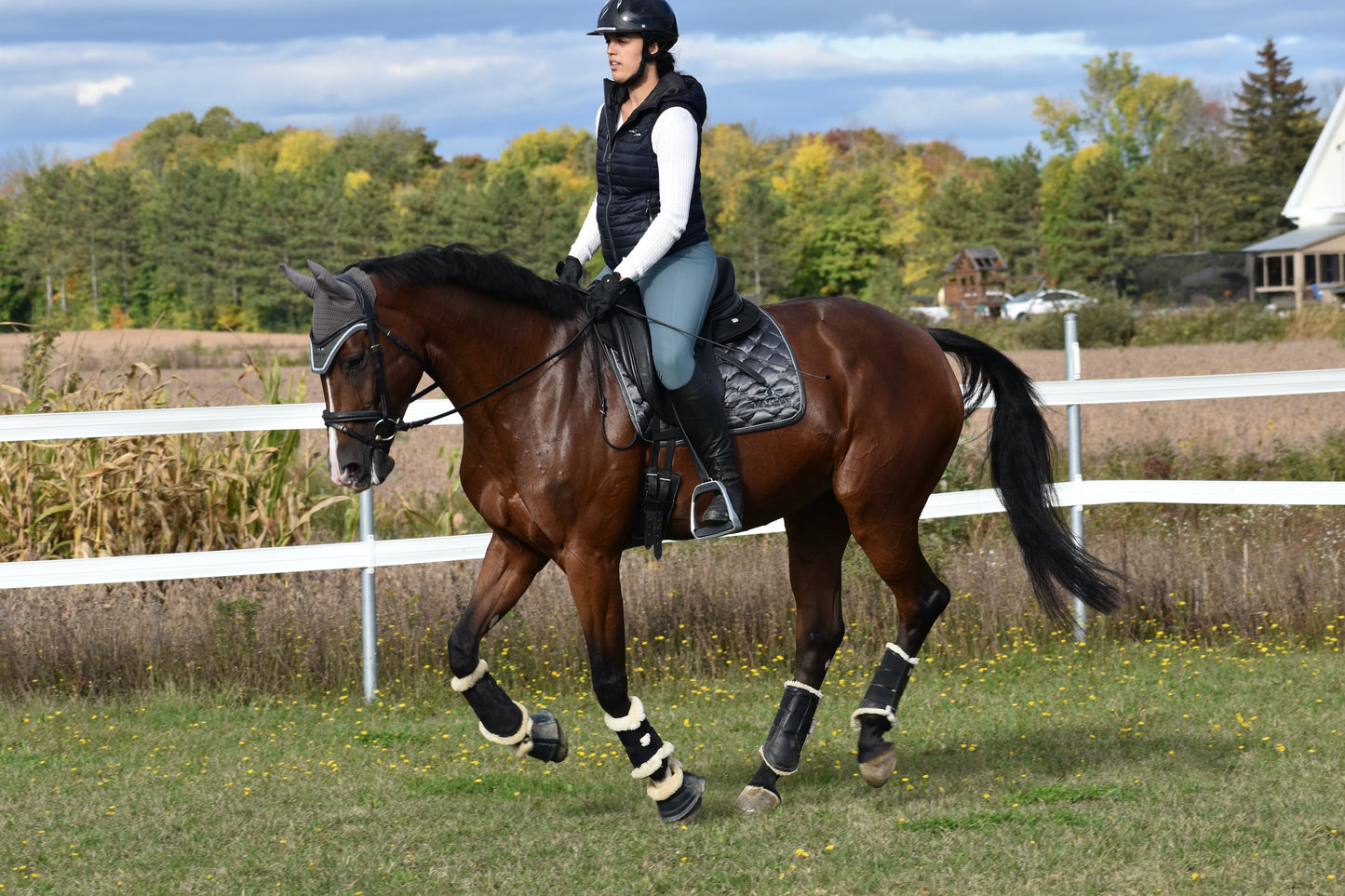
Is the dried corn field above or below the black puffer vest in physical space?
below

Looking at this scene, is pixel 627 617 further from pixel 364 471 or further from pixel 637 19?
pixel 637 19

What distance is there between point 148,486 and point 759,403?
15.4 feet

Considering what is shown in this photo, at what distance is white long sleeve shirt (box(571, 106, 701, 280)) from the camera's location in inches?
188

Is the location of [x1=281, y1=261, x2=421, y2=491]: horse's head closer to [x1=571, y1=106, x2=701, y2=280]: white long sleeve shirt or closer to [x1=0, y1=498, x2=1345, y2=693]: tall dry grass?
[x1=571, y1=106, x2=701, y2=280]: white long sleeve shirt

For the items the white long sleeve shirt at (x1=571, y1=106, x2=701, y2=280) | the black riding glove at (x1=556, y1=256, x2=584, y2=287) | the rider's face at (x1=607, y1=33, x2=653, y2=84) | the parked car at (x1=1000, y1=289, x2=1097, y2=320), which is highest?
the parked car at (x1=1000, y1=289, x2=1097, y2=320)

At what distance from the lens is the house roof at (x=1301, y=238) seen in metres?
53.5

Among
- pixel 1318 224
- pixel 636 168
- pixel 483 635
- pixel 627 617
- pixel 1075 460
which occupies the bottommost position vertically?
pixel 627 617

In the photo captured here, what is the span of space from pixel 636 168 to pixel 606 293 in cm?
55

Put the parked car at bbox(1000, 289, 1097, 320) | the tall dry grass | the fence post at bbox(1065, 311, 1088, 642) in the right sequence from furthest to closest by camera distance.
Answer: the parked car at bbox(1000, 289, 1097, 320), the fence post at bbox(1065, 311, 1088, 642), the tall dry grass

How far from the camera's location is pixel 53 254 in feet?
256

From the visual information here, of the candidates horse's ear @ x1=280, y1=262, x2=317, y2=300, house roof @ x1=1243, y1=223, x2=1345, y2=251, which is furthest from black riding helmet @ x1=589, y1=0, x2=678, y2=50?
house roof @ x1=1243, y1=223, x2=1345, y2=251

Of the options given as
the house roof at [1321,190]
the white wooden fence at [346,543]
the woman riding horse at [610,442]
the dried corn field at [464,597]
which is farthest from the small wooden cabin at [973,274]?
the woman riding horse at [610,442]

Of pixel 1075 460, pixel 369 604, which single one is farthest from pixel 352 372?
pixel 1075 460

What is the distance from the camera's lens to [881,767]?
209 inches
